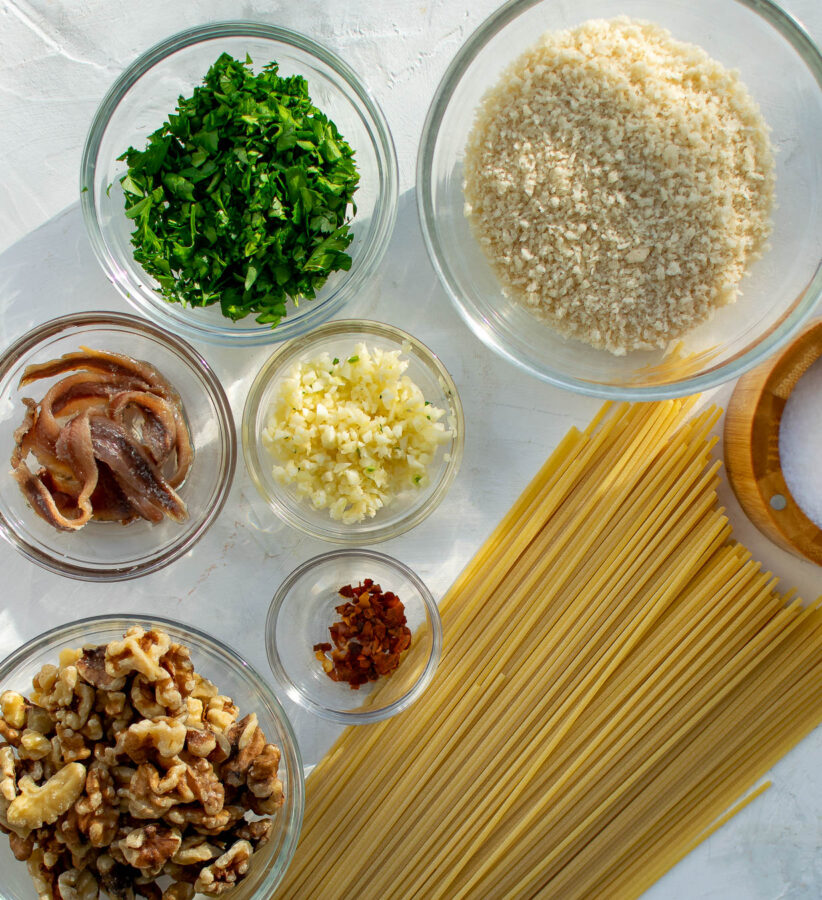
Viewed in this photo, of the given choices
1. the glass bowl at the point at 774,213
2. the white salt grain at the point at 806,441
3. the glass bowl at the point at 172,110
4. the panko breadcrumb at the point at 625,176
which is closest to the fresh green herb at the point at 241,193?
the glass bowl at the point at 172,110

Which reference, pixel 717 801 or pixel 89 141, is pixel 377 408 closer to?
pixel 89 141

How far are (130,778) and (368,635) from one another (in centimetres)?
49

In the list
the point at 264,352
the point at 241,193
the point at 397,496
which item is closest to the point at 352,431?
the point at 397,496

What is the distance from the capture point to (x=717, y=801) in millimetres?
1556

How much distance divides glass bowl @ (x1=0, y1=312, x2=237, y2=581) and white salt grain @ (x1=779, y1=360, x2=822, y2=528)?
1.11 meters

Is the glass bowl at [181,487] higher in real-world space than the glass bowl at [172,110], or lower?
lower

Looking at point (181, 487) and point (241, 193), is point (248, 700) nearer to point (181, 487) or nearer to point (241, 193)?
point (181, 487)

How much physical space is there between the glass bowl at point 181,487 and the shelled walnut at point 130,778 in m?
0.23

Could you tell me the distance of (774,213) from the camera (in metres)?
1.43

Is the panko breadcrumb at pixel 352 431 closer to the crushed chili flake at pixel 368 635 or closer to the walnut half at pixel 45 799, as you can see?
the crushed chili flake at pixel 368 635

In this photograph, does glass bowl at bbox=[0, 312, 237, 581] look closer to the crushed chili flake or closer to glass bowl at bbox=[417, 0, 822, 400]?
the crushed chili flake

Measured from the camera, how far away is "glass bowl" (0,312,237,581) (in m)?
1.51

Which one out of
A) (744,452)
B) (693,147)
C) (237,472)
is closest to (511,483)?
(744,452)

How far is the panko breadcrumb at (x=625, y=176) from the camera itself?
4.24ft
